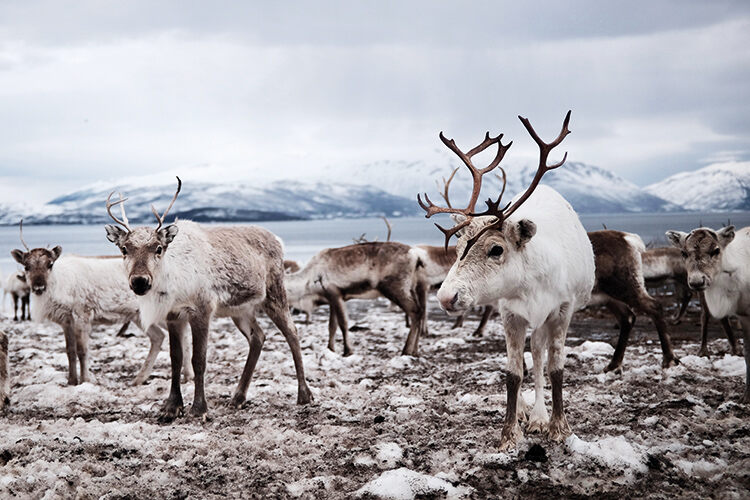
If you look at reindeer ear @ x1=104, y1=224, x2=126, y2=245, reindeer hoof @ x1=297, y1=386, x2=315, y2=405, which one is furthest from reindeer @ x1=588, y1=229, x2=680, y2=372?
reindeer ear @ x1=104, y1=224, x2=126, y2=245

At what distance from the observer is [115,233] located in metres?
5.61

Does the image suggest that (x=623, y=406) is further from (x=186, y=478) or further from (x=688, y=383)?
(x=186, y=478)

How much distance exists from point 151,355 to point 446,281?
14.8 ft

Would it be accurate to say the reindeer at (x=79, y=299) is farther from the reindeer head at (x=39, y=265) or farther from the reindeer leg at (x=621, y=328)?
the reindeer leg at (x=621, y=328)

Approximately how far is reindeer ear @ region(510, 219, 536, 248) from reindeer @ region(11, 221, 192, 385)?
4.53 metres

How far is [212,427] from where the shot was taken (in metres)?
5.40

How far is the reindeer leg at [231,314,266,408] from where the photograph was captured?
6141 mm

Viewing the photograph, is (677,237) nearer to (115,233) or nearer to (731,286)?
(731,286)

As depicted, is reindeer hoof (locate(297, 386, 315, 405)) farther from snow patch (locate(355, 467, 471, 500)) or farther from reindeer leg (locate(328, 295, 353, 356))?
reindeer leg (locate(328, 295, 353, 356))

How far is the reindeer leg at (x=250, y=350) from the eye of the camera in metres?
6.14

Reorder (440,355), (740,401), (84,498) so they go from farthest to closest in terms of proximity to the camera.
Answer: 1. (440,355)
2. (740,401)
3. (84,498)

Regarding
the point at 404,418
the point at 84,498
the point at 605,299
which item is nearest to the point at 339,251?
the point at 605,299

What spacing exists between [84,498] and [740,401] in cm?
479

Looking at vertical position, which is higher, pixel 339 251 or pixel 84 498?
pixel 339 251
